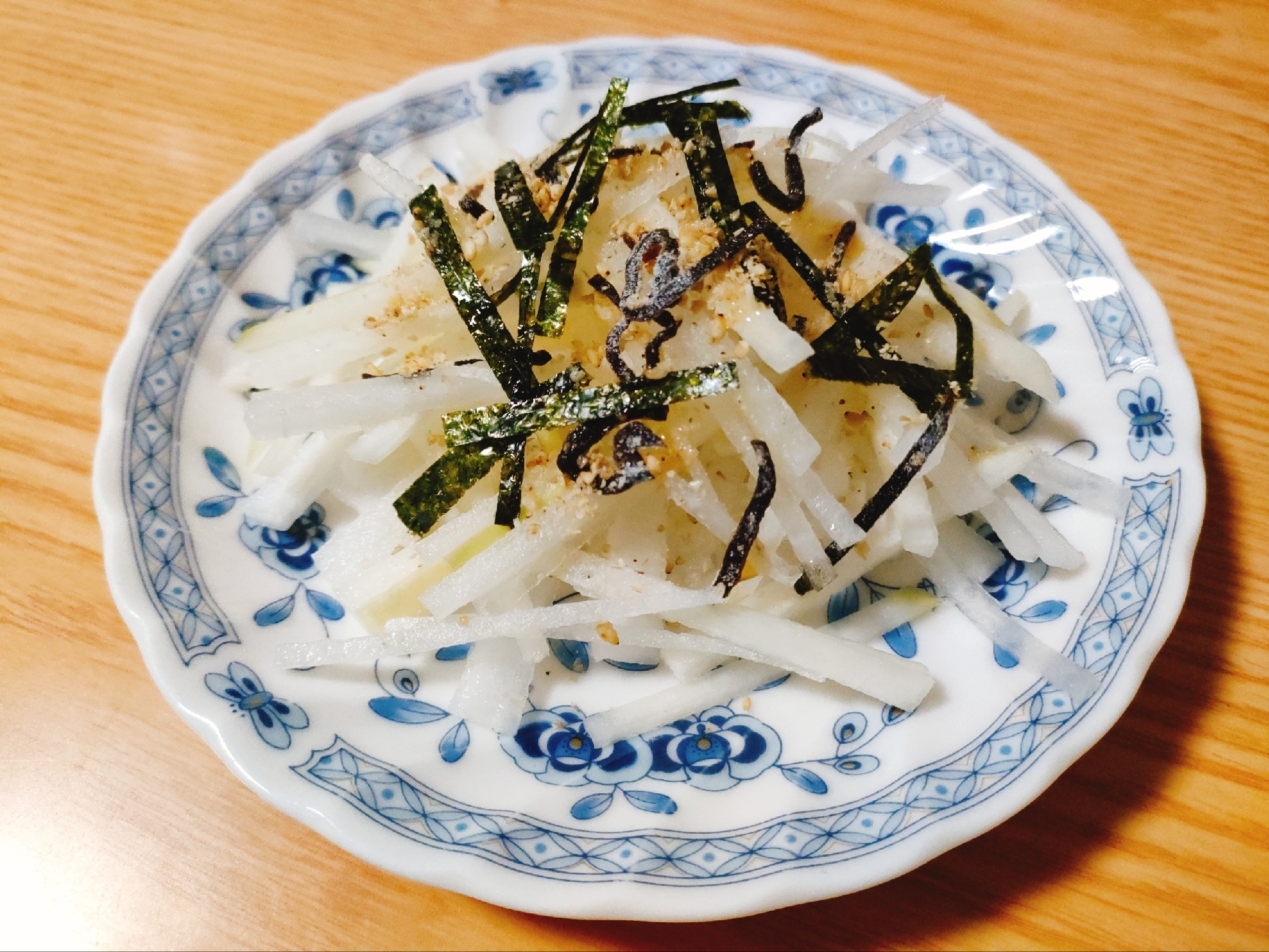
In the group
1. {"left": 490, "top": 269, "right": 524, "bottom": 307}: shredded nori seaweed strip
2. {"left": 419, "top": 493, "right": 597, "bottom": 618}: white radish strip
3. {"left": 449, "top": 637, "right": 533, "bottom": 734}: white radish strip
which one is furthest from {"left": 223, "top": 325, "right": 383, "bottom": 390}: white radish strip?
{"left": 449, "top": 637, "right": 533, "bottom": 734}: white radish strip

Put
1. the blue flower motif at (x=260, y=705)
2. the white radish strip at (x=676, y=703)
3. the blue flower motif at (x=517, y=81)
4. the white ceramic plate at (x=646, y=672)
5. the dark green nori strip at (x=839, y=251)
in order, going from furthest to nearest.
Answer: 1. the blue flower motif at (x=517, y=81)
2. the dark green nori strip at (x=839, y=251)
3. the white radish strip at (x=676, y=703)
4. the blue flower motif at (x=260, y=705)
5. the white ceramic plate at (x=646, y=672)

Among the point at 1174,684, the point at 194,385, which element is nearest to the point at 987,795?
the point at 1174,684

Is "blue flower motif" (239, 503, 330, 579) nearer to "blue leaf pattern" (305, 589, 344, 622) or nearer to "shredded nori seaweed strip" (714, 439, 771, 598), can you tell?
"blue leaf pattern" (305, 589, 344, 622)

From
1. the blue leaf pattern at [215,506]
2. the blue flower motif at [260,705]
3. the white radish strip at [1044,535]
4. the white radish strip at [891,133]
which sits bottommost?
the blue flower motif at [260,705]

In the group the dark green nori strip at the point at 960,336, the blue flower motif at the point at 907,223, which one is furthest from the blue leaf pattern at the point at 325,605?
the blue flower motif at the point at 907,223

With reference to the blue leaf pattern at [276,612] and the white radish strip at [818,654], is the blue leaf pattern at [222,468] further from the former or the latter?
the white radish strip at [818,654]

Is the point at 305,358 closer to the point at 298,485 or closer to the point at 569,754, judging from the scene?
the point at 298,485
